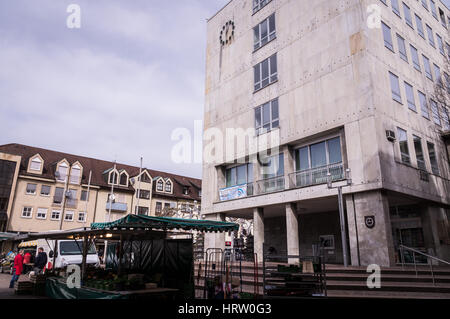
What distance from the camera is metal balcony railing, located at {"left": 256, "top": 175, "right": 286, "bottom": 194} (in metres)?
21.3

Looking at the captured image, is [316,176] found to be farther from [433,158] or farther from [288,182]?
[433,158]

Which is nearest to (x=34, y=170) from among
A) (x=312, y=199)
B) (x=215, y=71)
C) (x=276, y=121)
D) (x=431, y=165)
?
(x=215, y=71)

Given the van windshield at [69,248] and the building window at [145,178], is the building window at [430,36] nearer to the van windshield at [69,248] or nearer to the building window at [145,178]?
the van windshield at [69,248]

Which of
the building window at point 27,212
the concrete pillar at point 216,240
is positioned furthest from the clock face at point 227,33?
the building window at point 27,212

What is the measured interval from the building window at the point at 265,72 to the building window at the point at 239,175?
5.89m

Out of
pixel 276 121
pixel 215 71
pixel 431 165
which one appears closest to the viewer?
pixel 431 165

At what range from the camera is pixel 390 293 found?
11688 millimetres

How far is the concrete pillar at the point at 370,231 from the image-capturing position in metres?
15.1

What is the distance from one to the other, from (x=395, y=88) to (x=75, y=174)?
44014mm

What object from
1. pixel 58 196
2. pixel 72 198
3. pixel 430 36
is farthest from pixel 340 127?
pixel 58 196

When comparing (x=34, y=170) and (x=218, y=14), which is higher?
(x=218, y=14)

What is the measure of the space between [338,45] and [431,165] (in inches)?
368
